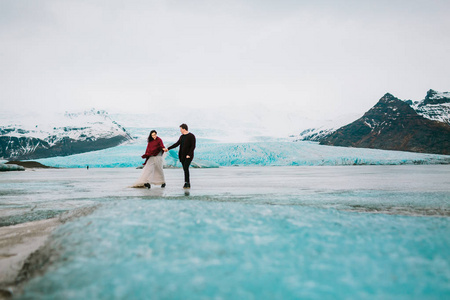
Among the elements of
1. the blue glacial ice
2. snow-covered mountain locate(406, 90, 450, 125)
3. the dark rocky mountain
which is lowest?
the blue glacial ice

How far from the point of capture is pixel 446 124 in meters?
119

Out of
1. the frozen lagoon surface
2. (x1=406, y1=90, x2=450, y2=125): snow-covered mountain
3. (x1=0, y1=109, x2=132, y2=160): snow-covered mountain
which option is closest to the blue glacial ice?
the frozen lagoon surface

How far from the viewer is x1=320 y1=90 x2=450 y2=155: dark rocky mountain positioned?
104 meters

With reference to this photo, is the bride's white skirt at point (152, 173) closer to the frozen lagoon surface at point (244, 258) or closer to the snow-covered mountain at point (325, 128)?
the frozen lagoon surface at point (244, 258)

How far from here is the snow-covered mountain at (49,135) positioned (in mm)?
106894

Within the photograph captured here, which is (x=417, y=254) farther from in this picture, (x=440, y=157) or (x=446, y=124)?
(x=446, y=124)

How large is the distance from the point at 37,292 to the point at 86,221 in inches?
41.6

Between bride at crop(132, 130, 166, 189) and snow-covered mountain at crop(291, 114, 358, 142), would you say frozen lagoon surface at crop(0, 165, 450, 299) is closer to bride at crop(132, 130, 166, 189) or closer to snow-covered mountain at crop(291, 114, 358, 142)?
bride at crop(132, 130, 166, 189)

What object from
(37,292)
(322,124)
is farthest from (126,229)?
(322,124)

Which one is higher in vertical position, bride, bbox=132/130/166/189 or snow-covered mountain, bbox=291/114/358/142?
snow-covered mountain, bbox=291/114/358/142

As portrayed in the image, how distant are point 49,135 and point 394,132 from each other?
396 ft

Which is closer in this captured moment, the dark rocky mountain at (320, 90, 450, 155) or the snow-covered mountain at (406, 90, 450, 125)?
the dark rocky mountain at (320, 90, 450, 155)

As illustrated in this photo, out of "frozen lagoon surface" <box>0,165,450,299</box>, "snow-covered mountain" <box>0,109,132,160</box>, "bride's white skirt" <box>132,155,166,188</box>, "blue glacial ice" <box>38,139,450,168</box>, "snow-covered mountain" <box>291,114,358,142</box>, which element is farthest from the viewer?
"snow-covered mountain" <box>291,114,358,142</box>

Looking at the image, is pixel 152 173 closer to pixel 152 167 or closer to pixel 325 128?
pixel 152 167
